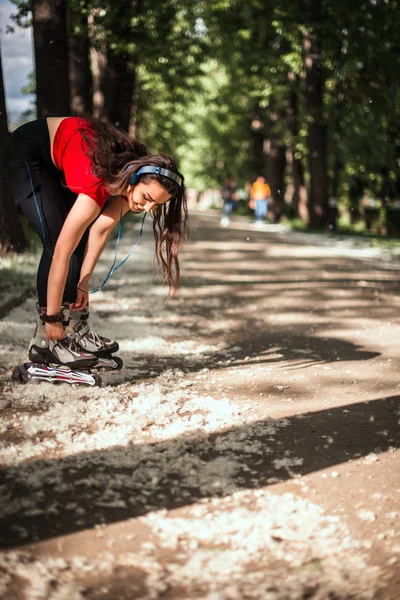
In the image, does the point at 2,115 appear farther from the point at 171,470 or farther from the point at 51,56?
the point at 171,470

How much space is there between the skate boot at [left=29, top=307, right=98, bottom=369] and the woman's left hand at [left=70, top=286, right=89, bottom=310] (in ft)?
0.85

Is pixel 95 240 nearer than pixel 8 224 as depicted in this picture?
Yes

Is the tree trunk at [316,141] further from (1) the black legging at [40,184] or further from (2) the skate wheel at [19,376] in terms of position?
(2) the skate wheel at [19,376]

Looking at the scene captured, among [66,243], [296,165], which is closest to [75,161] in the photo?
[66,243]

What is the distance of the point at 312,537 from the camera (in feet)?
8.36

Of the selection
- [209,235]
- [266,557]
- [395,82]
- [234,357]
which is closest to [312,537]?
[266,557]

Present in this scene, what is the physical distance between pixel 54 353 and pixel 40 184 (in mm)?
1061

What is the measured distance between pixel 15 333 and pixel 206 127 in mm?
45153

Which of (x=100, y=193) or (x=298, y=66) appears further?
(x=298, y=66)

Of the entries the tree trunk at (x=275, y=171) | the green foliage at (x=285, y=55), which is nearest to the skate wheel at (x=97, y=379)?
the green foliage at (x=285, y=55)

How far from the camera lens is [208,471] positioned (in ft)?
10.2

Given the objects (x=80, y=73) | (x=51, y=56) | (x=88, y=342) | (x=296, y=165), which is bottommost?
(x=88, y=342)

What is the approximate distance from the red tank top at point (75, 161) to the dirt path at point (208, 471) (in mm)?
1203

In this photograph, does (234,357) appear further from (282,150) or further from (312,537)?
(282,150)
